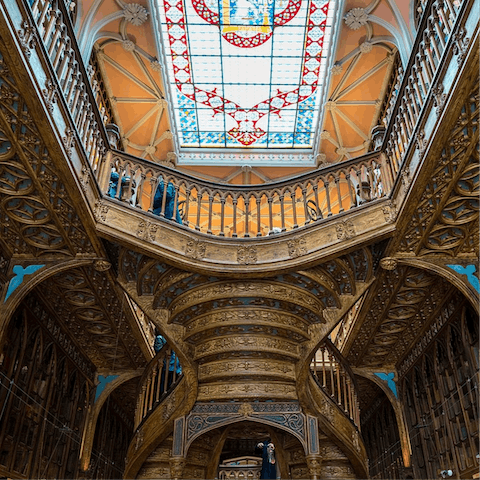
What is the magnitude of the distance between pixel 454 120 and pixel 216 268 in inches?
134

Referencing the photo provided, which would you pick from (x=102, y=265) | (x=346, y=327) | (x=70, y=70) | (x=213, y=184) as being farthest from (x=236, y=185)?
(x=346, y=327)

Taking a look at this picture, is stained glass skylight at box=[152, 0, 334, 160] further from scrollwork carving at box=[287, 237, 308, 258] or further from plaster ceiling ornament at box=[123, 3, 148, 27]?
scrollwork carving at box=[287, 237, 308, 258]

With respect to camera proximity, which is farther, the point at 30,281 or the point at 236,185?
the point at 236,185

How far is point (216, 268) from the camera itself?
256 inches

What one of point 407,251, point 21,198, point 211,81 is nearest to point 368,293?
point 407,251

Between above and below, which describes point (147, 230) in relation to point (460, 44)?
below

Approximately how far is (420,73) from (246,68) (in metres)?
5.88

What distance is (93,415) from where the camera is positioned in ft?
32.4

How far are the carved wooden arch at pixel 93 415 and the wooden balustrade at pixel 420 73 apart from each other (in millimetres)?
7196

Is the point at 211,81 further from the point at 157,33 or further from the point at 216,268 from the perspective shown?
the point at 216,268

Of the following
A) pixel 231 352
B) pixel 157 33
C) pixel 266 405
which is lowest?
pixel 266 405

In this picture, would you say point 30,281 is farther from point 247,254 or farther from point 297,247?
point 297,247

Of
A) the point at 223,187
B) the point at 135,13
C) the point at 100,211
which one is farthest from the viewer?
the point at 135,13

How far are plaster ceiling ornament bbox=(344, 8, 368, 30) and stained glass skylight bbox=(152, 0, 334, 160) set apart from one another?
0.52 meters
